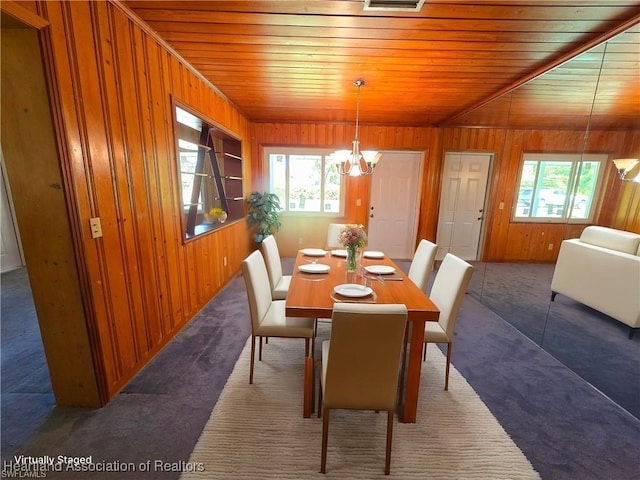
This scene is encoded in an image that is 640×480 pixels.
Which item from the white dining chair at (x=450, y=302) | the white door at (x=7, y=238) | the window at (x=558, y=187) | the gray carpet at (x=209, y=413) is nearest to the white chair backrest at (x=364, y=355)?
the white dining chair at (x=450, y=302)

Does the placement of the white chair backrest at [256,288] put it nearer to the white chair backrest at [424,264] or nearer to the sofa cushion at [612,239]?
the white chair backrest at [424,264]

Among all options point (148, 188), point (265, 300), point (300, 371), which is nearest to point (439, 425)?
point (300, 371)

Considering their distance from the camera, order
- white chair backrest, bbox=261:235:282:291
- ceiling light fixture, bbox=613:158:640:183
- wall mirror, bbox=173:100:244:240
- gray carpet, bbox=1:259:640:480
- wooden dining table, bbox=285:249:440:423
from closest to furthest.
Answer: gray carpet, bbox=1:259:640:480 → wooden dining table, bbox=285:249:440:423 → ceiling light fixture, bbox=613:158:640:183 → white chair backrest, bbox=261:235:282:291 → wall mirror, bbox=173:100:244:240

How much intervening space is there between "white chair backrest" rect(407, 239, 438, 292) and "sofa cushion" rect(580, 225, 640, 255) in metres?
1.33

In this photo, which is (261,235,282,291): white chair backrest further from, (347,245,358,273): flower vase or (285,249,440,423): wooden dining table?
(347,245,358,273): flower vase

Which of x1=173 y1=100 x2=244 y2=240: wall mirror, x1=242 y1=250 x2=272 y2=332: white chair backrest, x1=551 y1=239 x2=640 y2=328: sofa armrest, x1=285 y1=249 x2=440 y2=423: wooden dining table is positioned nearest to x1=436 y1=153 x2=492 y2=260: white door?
x1=551 y1=239 x2=640 y2=328: sofa armrest

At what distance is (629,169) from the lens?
195cm

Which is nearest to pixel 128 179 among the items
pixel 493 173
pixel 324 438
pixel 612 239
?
pixel 324 438

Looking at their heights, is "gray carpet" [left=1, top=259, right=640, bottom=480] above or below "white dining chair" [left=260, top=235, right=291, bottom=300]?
below

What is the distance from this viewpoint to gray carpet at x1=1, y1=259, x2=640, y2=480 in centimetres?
135

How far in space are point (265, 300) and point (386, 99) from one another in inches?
114

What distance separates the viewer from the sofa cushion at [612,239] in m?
2.00

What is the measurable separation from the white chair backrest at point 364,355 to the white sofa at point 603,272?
223 cm

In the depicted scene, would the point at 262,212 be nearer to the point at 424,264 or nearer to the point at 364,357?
the point at 424,264
